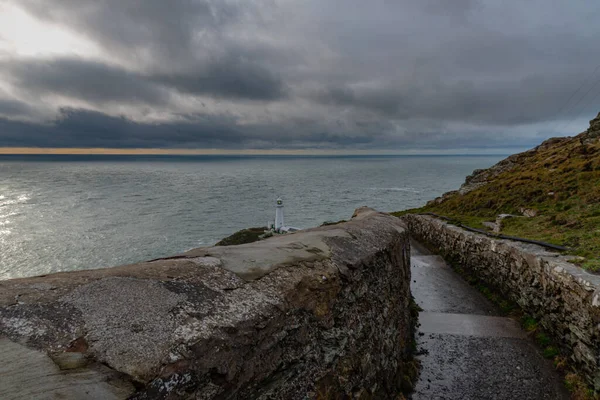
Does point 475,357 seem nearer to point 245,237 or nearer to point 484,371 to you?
point 484,371

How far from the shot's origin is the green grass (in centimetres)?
1186

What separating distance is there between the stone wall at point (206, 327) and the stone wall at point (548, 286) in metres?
5.40

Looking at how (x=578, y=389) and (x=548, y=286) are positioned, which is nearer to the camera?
(x=578, y=389)

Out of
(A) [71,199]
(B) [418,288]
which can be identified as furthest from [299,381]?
(A) [71,199]

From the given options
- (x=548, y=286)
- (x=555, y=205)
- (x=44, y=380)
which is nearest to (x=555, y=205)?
(x=555, y=205)

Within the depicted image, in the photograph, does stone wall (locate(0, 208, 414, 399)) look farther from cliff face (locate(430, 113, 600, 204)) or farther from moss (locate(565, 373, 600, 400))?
cliff face (locate(430, 113, 600, 204))

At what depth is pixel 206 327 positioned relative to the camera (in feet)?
10.0

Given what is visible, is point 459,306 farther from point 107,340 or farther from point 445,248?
point 107,340

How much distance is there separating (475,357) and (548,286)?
314 centimetres

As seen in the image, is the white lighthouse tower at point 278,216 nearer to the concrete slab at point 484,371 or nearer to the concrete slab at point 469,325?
the concrete slab at point 469,325

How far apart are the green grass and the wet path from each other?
9.95ft

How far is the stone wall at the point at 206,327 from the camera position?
2.36 m

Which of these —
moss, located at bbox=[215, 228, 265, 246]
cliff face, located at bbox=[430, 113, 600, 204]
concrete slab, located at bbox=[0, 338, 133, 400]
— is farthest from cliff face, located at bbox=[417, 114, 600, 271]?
moss, located at bbox=[215, 228, 265, 246]

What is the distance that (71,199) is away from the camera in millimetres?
92688
